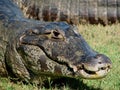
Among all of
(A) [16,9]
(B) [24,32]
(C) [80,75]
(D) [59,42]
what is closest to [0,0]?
(A) [16,9]

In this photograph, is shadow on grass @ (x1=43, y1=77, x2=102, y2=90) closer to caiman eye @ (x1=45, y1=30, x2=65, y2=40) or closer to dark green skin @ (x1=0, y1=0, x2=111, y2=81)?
dark green skin @ (x1=0, y1=0, x2=111, y2=81)

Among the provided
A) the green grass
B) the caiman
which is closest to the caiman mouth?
the green grass

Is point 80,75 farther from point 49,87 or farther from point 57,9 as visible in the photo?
point 57,9

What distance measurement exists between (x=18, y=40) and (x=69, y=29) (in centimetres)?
59

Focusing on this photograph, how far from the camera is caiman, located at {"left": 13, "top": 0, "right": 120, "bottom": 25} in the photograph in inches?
333

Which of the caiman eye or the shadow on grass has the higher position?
the caiman eye

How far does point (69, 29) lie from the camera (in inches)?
199

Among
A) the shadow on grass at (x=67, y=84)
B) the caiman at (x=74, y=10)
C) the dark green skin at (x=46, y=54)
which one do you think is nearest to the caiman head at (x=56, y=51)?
the dark green skin at (x=46, y=54)

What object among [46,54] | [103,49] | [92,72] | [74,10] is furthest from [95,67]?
[74,10]

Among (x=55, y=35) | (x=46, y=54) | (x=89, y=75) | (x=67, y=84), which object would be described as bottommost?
(x=67, y=84)

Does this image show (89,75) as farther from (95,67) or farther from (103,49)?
(103,49)

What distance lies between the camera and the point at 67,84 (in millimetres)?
5070

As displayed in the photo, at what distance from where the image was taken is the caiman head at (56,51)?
4.59 metres

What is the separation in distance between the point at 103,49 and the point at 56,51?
85.6 inches
